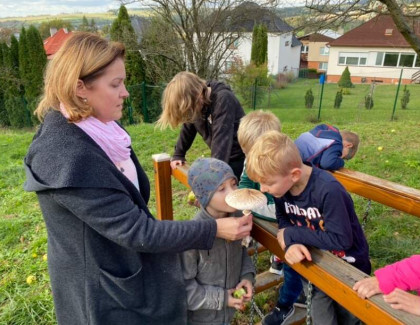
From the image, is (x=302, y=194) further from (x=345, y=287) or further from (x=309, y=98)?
(x=309, y=98)

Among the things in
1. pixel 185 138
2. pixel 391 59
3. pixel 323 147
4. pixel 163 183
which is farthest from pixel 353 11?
pixel 391 59

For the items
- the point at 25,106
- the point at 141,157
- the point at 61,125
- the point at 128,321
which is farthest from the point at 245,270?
the point at 25,106

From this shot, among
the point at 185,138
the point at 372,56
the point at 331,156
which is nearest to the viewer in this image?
the point at 331,156

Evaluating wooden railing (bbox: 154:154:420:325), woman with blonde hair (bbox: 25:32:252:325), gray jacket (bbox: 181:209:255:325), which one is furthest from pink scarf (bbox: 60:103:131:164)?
wooden railing (bbox: 154:154:420:325)

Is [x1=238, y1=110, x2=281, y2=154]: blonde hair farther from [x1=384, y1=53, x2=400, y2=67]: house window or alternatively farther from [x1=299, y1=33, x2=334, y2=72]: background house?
[x1=299, y1=33, x2=334, y2=72]: background house

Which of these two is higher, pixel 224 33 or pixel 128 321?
pixel 224 33

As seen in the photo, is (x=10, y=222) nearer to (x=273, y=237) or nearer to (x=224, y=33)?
(x=273, y=237)

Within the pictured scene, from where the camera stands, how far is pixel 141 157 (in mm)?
6406

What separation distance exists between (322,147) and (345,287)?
1.14 metres

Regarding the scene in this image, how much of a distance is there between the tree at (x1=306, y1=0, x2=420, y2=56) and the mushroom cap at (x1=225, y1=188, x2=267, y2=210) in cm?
504

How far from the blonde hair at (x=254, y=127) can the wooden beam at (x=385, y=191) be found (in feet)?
1.87

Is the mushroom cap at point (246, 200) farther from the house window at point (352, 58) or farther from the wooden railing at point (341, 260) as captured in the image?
the house window at point (352, 58)

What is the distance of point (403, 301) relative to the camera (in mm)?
995

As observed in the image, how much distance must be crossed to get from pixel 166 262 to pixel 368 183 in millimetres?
1394
